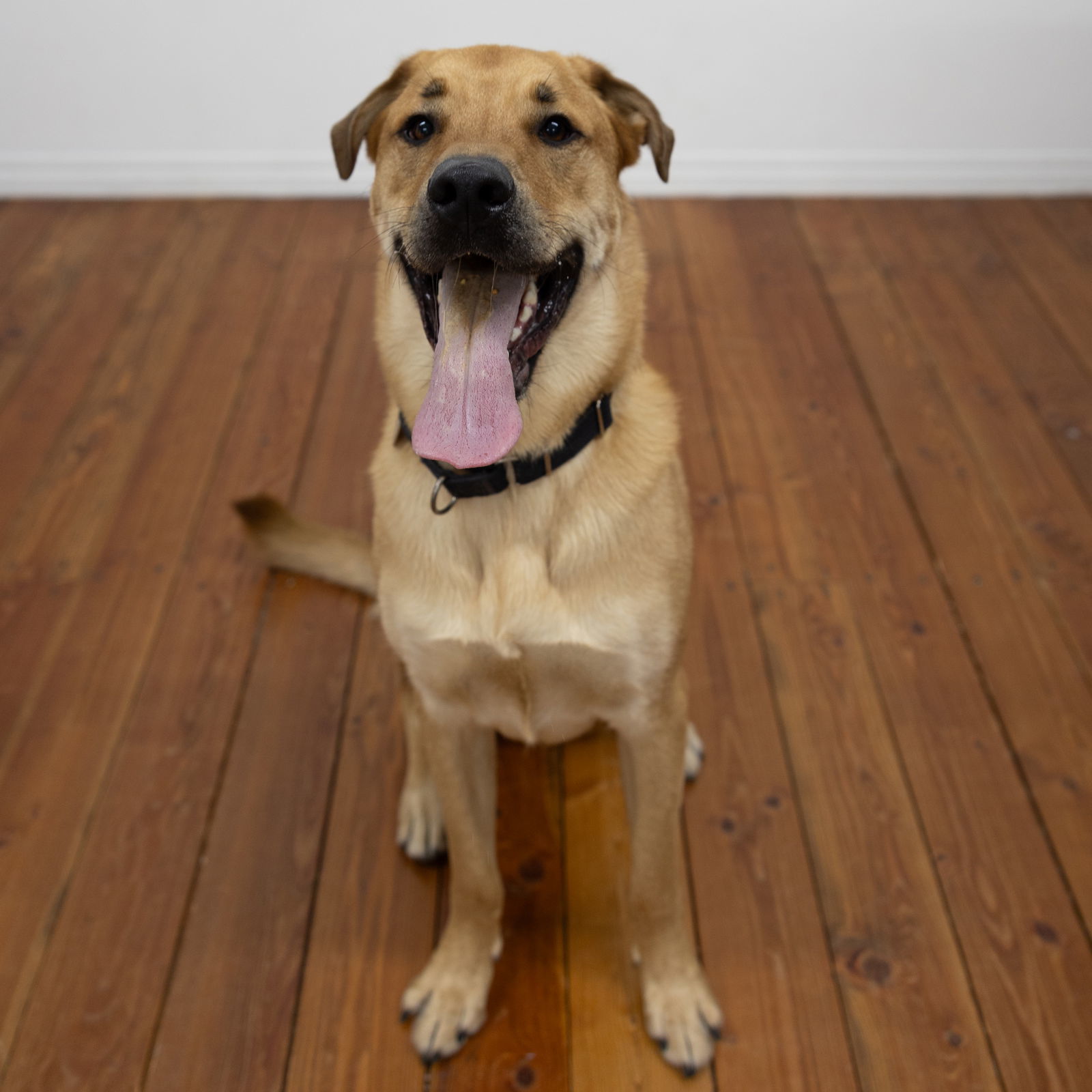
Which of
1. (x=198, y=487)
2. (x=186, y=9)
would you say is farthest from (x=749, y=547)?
(x=186, y=9)

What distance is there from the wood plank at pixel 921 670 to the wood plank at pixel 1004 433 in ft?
0.82

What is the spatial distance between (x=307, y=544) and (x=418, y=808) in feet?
2.31

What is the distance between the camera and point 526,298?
1.46 meters

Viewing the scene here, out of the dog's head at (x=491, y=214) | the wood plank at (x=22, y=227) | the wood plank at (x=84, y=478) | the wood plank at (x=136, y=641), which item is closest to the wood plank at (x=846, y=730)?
the dog's head at (x=491, y=214)

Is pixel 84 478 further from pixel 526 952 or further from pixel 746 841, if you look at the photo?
pixel 746 841

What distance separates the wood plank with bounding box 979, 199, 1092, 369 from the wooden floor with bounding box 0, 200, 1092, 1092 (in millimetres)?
29

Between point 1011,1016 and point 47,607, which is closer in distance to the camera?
point 1011,1016

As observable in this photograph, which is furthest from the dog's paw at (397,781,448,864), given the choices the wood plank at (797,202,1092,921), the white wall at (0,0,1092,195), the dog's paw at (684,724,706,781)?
the white wall at (0,0,1092,195)

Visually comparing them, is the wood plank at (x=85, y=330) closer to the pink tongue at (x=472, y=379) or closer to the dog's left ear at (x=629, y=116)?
the pink tongue at (x=472, y=379)

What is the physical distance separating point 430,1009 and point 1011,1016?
0.97m

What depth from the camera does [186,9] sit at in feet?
12.3

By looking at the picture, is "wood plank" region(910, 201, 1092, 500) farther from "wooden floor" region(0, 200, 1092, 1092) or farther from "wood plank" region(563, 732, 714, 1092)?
"wood plank" region(563, 732, 714, 1092)

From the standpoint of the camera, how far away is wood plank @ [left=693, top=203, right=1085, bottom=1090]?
1.80 m

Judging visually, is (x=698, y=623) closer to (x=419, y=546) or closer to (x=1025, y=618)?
(x=1025, y=618)
